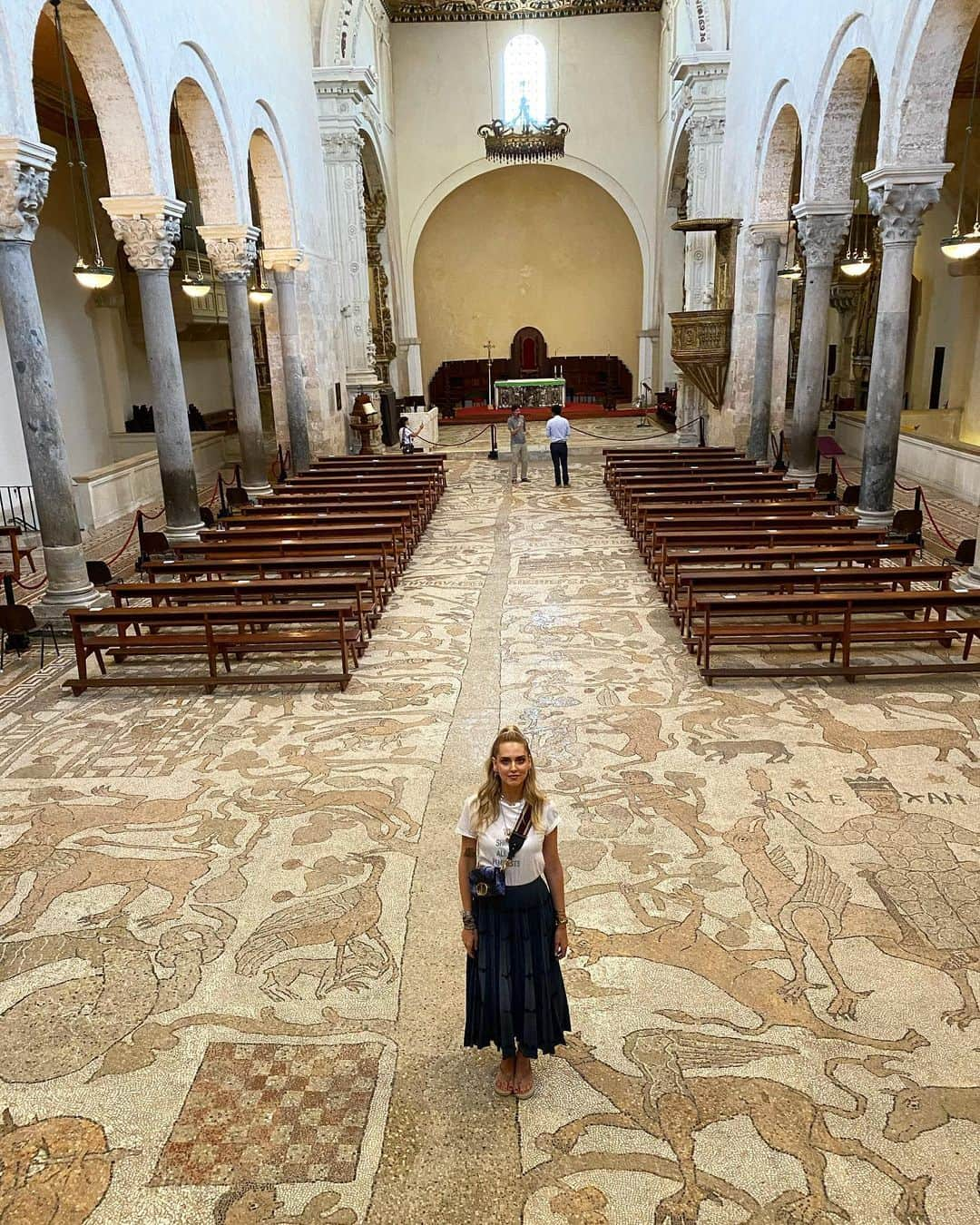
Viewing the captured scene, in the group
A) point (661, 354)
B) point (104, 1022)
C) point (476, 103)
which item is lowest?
point (104, 1022)

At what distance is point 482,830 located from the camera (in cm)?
364

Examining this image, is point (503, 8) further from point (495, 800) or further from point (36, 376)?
point (495, 800)

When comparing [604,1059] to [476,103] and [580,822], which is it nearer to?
[580,822]

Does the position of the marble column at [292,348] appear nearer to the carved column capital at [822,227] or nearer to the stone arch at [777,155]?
the stone arch at [777,155]

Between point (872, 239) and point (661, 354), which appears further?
point (661, 354)

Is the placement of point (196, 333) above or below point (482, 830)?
above

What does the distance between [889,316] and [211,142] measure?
10.9m

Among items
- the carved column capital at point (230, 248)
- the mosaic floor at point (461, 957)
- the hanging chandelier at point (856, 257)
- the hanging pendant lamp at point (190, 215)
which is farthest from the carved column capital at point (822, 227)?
the hanging pendant lamp at point (190, 215)

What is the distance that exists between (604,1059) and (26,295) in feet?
30.7

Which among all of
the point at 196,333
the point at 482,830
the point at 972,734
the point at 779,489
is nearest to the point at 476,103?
the point at 196,333

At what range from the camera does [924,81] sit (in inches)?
423

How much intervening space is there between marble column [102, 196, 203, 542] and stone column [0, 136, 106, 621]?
272cm

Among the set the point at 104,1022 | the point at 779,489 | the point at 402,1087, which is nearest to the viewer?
the point at 402,1087

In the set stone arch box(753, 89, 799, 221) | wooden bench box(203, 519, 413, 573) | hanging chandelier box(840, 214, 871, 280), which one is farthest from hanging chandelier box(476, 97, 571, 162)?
wooden bench box(203, 519, 413, 573)
